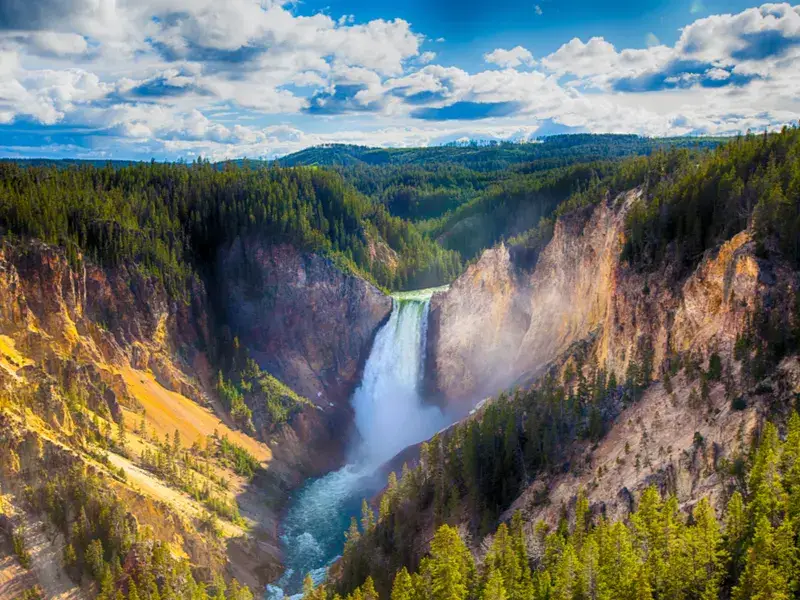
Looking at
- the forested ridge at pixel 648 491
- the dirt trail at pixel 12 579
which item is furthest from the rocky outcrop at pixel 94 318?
the forested ridge at pixel 648 491

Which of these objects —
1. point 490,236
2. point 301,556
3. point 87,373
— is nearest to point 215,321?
point 87,373

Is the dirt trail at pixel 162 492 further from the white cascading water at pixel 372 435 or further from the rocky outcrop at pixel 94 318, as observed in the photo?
the rocky outcrop at pixel 94 318

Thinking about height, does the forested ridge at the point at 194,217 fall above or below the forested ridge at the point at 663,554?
above

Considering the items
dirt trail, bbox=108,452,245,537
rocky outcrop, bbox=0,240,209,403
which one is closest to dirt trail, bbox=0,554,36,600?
dirt trail, bbox=108,452,245,537

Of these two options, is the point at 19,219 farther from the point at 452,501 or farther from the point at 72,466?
the point at 452,501

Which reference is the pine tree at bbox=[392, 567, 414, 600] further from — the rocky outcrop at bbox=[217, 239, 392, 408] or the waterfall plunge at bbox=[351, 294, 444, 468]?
the rocky outcrop at bbox=[217, 239, 392, 408]

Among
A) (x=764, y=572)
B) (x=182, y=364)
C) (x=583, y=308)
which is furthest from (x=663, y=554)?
(x=182, y=364)

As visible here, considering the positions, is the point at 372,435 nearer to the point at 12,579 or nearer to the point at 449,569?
the point at 12,579
